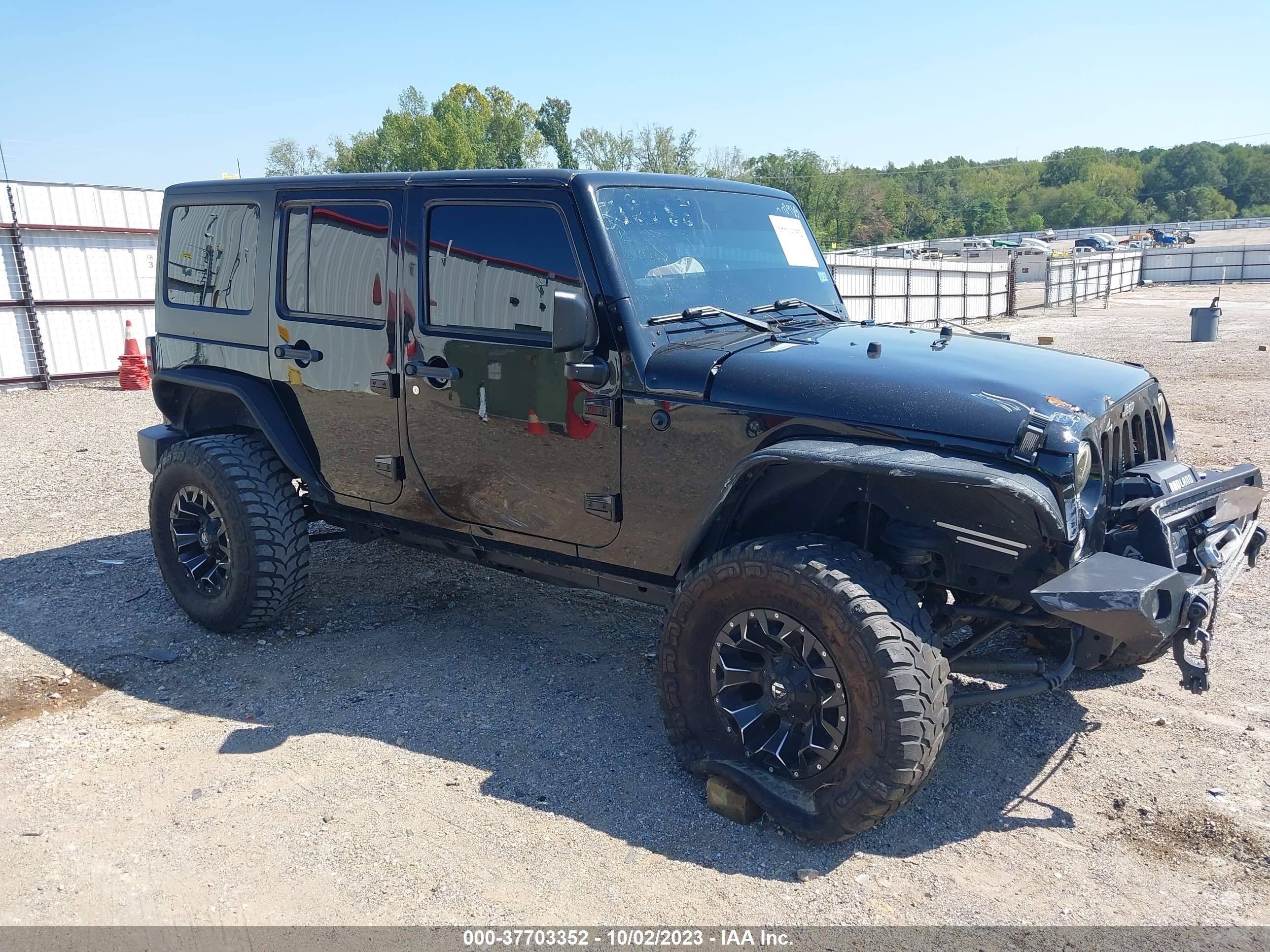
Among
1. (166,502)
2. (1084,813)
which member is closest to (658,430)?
(1084,813)

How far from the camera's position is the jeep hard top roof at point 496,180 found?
389cm

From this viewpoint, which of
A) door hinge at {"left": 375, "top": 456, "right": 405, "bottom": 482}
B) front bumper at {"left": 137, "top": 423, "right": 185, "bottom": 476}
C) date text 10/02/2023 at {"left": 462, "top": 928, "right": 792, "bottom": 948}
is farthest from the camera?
front bumper at {"left": 137, "top": 423, "right": 185, "bottom": 476}

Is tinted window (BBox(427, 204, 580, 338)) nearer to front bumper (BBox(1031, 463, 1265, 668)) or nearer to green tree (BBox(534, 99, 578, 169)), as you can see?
front bumper (BBox(1031, 463, 1265, 668))

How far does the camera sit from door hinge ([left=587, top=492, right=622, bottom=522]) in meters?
3.79

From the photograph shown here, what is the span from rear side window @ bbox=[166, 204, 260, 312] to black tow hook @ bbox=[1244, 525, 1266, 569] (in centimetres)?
465

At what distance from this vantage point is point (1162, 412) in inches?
161

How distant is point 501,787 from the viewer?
364 cm

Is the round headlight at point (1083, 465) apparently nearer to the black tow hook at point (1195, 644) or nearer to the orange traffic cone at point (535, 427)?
the black tow hook at point (1195, 644)

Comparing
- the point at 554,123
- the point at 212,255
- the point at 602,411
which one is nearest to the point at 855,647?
the point at 602,411

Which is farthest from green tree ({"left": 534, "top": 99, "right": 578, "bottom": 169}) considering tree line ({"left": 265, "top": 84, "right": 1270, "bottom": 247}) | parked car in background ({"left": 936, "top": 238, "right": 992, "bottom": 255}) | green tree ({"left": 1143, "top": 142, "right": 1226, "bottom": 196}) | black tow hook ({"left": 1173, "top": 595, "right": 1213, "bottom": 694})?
black tow hook ({"left": 1173, "top": 595, "right": 1213, "bottom": 694})

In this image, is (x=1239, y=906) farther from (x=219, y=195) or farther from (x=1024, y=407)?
(x=219, y=195)

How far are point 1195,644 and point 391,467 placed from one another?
3.30 metres

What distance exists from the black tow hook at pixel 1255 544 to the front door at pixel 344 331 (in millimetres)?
3557

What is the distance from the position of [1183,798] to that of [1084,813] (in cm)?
39
